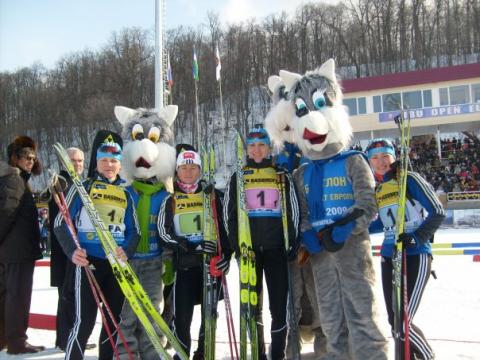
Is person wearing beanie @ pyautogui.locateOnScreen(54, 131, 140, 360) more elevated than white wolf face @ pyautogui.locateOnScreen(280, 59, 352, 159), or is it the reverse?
white wolf face @ pyautogui.locateOnScreen(280, 59, 352, 159)

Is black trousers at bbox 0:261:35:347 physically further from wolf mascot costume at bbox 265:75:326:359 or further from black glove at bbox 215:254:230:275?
wolf mascot costume at bbox 265:75:326:359

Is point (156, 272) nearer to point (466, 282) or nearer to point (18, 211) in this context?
point (18, 211)

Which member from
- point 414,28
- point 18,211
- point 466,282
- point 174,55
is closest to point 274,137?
point 18,211

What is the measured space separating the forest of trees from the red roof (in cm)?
1828

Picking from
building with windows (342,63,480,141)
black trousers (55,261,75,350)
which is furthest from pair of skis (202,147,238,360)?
building with windows (342,63,480,141)

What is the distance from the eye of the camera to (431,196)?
3.44 metres

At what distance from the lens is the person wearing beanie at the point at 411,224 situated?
11.1 feet

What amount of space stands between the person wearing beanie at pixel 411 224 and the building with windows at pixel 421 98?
22309mm

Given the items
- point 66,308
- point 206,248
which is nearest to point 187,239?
point 206,248

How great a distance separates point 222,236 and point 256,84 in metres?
43.6

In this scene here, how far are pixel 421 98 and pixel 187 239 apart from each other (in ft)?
82.2

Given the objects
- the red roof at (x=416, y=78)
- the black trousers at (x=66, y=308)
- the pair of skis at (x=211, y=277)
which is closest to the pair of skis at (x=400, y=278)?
the pair of skis at (x=211, y=277)

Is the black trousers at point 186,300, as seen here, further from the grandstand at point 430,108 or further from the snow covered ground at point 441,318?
the grandstand at point 430,108

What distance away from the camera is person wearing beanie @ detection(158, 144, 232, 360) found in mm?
3746
